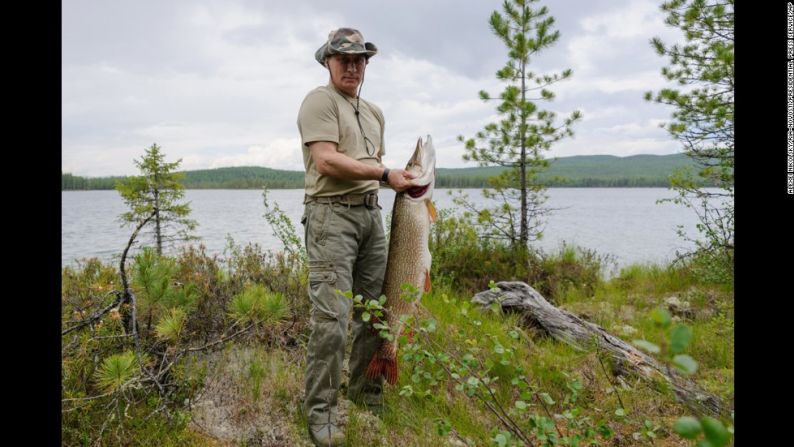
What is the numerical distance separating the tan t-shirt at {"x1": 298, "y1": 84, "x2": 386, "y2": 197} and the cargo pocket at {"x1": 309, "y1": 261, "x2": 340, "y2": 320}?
1.89 ft

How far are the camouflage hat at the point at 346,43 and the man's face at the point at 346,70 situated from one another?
8 centimetres

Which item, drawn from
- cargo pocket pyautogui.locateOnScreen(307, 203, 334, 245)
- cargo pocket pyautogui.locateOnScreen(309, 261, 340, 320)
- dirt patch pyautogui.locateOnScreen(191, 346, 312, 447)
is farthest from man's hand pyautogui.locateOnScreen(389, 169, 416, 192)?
dirt patch pyautogui.locateOnScreen(191, 346, 312, 447)

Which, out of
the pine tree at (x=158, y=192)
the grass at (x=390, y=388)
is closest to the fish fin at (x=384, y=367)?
the grass at (x=390, y=388)

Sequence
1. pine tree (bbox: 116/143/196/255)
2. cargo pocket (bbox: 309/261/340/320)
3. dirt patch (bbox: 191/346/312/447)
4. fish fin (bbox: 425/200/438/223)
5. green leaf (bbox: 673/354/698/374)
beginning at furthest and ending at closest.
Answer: pine tree (bbox: 116/143/196/255), fish fin (bbox: 425/200/438/223), dirt patch (bbox: 191/346/312/447), cargo pocket (bbox: 309/261/340/320), green leaf (bbox: 673/354/698/374)

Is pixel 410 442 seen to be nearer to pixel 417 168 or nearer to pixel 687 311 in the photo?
pixel 417 168

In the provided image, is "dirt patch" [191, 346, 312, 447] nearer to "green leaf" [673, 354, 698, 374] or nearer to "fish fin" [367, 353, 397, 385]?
"fish fin" [367, 353, 397, 385]

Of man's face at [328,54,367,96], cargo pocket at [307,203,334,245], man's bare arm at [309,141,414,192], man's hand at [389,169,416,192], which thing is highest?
man's face at [328,54,367,96]

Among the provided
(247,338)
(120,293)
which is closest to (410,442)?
(247,338)

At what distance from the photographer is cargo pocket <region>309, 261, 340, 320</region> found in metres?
3.92

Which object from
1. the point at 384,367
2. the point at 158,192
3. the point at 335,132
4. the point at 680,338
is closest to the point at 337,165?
the point at 335,132

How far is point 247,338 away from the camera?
5.43m

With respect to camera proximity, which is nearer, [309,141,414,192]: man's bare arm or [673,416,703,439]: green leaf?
[673,416,703,439]: green leaf

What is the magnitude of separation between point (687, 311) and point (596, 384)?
402 cm

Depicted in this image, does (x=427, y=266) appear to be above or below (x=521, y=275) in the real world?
above
